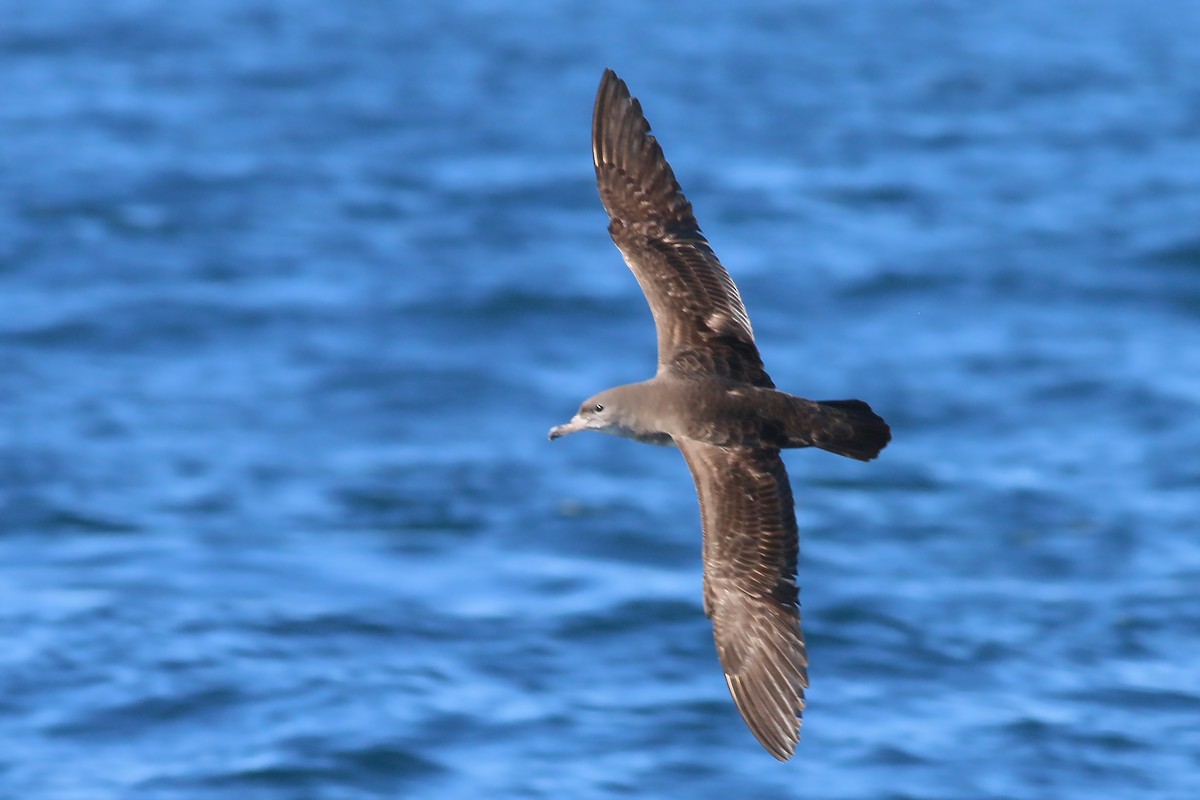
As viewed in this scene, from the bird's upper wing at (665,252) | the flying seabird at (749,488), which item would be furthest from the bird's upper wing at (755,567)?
the bird's upper wing at (665,252)

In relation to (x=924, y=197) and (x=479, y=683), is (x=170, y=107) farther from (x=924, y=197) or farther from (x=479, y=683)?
(x=479, y=683)

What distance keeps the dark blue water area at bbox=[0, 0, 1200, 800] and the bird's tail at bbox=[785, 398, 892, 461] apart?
10.4ft

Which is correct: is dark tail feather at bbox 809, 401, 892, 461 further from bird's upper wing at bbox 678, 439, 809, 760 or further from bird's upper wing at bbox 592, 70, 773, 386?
bird's upper wing at bbox 592, 70, 773, 386

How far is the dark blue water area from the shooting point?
34.0ft

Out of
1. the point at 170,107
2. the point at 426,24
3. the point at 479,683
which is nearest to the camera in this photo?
the point at 479,683

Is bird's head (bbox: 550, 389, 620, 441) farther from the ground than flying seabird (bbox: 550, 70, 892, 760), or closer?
farther from the ground

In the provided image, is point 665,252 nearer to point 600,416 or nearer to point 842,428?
point 600,416

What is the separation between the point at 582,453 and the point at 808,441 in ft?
25.0

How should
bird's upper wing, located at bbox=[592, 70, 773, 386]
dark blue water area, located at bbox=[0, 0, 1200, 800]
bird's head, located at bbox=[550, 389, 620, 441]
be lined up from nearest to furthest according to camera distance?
bird's head, located at bbox=[550, 389, 620, 441], bird's upper wing, located at bbox=[592, 70, 773, 386], dark blue water area, located at bbox=[0, 0, 1200, 800]

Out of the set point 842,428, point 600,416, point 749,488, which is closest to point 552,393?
point 600,416

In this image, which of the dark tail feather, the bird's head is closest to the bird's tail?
the dark tail feather

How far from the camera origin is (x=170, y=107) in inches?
840

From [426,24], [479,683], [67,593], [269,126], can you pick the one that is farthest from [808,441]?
[426,24]

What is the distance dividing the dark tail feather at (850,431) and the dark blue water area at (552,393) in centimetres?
318
